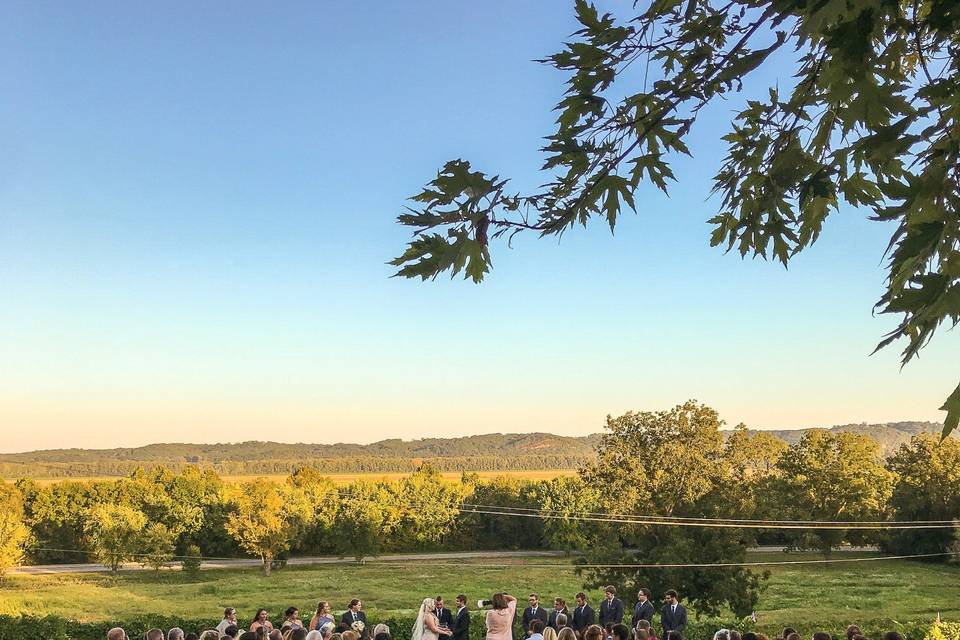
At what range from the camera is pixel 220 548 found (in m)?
61.2

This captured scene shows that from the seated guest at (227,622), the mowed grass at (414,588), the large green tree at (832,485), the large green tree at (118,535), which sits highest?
the seated guest at (227,622)

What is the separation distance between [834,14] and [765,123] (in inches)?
62.7

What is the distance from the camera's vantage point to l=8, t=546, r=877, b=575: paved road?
56156 millimetres

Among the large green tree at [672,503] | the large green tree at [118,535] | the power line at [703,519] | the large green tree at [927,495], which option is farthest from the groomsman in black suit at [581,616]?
the large green tree at [118,535]

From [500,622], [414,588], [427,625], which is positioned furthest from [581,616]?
[414,588]

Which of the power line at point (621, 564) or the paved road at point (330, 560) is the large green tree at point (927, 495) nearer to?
the power line at point (621, 564)

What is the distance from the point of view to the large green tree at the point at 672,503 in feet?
78.1

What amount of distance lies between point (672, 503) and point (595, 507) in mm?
30971

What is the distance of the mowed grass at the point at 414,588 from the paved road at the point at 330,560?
3203 mm

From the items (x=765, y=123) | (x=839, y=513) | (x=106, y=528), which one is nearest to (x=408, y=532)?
(x=106, y=528)

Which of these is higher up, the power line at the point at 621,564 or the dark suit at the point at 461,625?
the dark suit at the point at 461,625

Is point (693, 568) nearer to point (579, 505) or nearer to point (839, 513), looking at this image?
point (839, 513)

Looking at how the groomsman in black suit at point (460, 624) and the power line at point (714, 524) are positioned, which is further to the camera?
the power line at point (714, 524)

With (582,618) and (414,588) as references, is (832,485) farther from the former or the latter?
(582,618)
